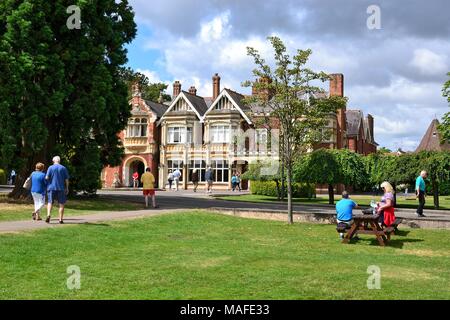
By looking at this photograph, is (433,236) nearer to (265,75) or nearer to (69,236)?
(265,75)

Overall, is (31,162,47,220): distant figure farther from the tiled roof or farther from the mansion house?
the tiled roof

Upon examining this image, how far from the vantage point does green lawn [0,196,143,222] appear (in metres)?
17.3

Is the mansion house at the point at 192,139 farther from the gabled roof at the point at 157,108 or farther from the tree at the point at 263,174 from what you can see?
the tree at the point at 263,174

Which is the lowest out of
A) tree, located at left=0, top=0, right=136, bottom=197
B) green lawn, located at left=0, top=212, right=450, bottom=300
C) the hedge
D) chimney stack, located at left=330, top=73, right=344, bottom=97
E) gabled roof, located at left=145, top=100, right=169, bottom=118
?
green lawn, located at left=0, top=212, right=450, bottom=300

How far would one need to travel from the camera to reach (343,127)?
5519 cm

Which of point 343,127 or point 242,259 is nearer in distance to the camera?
point 242,259

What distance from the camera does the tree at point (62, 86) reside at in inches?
819

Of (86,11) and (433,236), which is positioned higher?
(86,11)

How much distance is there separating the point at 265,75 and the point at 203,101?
4090 cm

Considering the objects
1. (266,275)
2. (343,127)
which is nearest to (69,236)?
(266,275)

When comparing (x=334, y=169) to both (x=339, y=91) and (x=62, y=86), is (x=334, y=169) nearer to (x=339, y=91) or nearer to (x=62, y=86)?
(x=62, y=86)

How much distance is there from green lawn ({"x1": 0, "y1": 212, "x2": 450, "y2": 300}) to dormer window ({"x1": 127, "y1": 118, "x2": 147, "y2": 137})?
40569 millimetres

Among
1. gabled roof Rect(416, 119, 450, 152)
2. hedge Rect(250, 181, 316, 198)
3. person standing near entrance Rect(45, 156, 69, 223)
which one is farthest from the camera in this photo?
gabled roof Rect(416, 119, 450, 152)

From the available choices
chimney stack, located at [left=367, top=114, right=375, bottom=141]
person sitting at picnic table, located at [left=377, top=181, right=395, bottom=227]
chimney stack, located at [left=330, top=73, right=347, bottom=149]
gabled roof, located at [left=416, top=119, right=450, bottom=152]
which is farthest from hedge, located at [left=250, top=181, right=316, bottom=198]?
gabled roof, located at [left=416, top=119, right=450, bottom=152]
